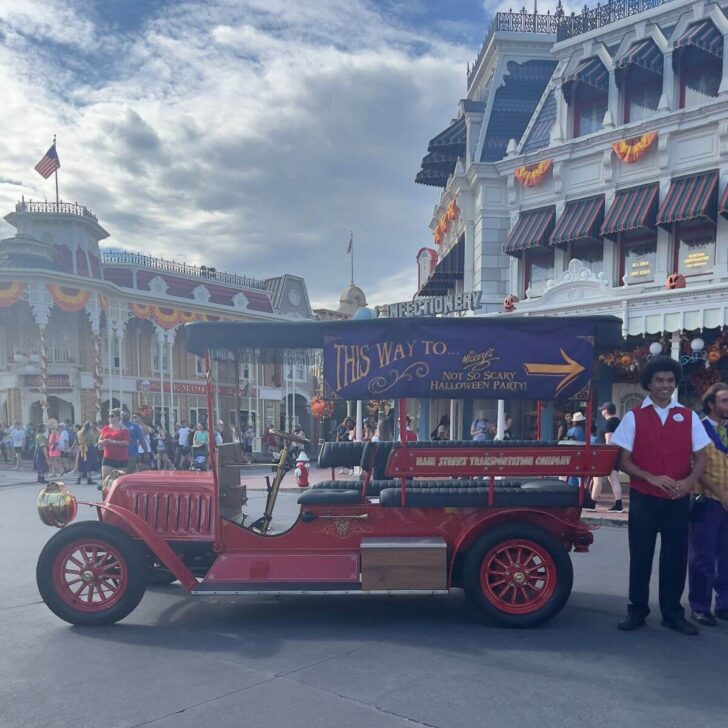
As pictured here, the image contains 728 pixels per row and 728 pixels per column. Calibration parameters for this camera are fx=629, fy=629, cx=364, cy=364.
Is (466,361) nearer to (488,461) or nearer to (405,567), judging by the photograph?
(488,461)

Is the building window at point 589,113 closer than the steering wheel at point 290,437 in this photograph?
No

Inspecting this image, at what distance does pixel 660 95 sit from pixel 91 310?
2621 centimetres

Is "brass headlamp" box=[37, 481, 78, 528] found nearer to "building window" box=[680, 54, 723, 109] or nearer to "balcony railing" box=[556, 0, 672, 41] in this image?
"building window" box=[680, 54, 723, 109]

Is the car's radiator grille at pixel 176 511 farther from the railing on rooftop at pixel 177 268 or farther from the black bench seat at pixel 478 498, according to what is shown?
Answer: the railing on rooftop at pixel 177 268

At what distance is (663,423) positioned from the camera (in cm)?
441

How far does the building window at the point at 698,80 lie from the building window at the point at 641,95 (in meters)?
0.54

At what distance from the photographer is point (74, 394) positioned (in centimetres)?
3075

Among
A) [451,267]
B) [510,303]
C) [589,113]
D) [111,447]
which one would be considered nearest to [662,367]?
[111,447]

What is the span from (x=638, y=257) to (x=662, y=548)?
1147cm

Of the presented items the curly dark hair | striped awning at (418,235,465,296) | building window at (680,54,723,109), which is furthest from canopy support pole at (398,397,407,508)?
striped awning at (418,235,465,296)

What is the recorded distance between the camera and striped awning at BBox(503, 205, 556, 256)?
1538 centimetres

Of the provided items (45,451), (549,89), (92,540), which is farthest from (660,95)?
(45,451)

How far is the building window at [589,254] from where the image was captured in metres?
15.1

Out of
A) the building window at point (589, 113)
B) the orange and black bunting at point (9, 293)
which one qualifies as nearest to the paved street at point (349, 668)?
the building window at point (589, 113)
